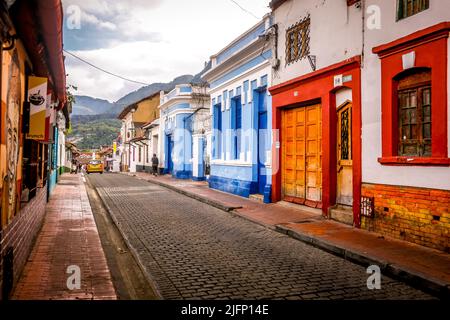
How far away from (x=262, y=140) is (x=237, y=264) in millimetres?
7913

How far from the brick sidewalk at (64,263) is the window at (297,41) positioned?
6912mm

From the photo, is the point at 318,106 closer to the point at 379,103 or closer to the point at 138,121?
the point at 379,103

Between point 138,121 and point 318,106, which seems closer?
point 318,106

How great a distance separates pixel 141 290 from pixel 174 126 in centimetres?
2172

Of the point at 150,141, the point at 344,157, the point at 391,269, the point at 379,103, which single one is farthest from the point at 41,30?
the point at 150,141

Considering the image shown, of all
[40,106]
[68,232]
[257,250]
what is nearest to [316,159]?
[257,250]

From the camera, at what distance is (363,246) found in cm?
667

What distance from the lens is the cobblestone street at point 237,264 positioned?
15.6 feet

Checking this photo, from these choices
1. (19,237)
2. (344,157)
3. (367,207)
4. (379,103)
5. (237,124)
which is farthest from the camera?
(237,124)

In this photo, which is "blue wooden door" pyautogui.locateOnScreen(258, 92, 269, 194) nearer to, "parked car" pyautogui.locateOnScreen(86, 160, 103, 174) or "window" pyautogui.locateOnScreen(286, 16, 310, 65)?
"window" pyautogui.locateOnScreen(286, 16, 310, 65)

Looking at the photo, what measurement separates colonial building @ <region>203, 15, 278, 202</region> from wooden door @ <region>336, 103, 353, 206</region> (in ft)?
10.4

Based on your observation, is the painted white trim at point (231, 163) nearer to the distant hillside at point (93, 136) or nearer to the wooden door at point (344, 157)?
the wooden door at point (344, 157)

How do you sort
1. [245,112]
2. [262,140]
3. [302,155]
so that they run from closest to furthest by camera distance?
[302,155], [262,140], [245,112]

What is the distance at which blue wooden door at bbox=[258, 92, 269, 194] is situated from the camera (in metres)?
13.3
